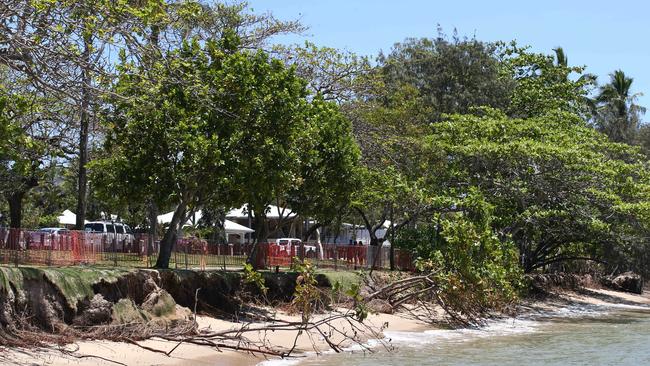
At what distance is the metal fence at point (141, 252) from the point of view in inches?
813

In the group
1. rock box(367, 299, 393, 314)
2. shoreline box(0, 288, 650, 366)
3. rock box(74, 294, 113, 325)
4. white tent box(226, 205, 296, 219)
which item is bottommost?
shoreline box(0, 288, 650, 366)

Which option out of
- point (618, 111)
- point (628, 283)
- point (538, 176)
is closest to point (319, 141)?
point (538, 176)

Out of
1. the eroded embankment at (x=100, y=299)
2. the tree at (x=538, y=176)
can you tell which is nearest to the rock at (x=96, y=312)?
the eroded embankment at (x=100, y=299)

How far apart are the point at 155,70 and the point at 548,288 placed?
102ft

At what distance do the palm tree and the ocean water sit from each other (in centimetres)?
3271

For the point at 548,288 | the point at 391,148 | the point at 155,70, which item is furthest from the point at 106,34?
the point at 548,288

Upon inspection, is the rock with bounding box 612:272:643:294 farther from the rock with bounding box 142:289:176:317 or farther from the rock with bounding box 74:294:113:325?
the rock with bounding box 74:294:113:325

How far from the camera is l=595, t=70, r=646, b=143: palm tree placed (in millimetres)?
62250

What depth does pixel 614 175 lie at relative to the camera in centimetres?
3459

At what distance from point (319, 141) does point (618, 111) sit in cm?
4454

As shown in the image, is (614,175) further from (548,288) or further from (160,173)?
(160,173)

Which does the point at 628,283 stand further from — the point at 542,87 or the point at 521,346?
the point at 521,346

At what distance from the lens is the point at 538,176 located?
34.7 metres

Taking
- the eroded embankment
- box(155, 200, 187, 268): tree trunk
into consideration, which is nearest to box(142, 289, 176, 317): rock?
the eroded embankment
